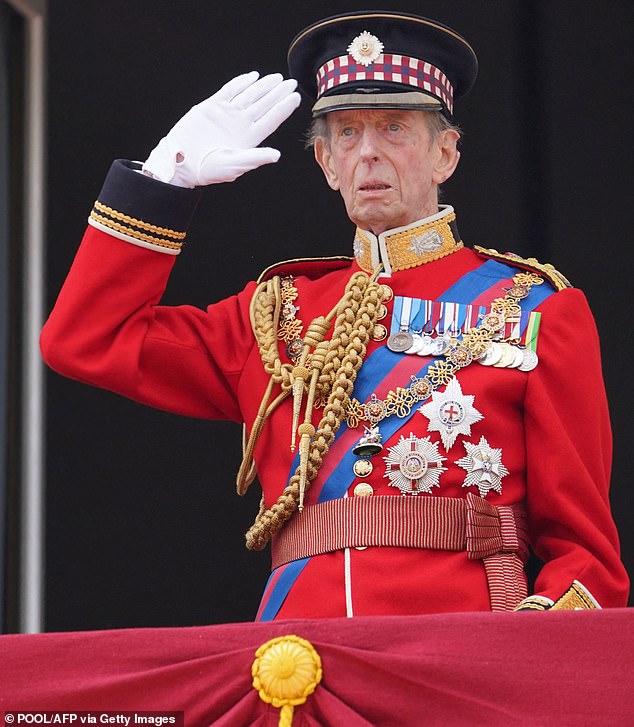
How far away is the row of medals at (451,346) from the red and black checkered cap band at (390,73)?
45cm

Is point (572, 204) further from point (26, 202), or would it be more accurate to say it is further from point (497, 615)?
point (497, 615)

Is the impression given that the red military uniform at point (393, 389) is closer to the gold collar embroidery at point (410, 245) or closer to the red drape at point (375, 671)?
the gold collar embroidery at point (410, 245)

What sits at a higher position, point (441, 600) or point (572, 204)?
point (572, 204)

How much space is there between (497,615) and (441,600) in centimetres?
40

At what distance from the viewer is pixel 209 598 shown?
386cm

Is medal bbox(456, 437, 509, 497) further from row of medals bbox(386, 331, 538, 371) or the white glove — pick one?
the white glove

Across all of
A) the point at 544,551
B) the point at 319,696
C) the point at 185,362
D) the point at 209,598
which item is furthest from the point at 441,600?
the point at 209,598

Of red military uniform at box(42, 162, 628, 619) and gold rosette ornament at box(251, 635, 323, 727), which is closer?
gold rosette ornament at box(251, 635, 323, 727)

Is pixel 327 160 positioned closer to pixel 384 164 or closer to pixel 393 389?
pixel 384 164

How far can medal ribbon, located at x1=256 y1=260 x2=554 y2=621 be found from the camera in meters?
2.88

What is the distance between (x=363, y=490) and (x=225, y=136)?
66 cm

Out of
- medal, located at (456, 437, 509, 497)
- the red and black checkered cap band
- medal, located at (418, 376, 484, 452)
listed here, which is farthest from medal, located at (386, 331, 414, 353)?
the red and black checkered cap band

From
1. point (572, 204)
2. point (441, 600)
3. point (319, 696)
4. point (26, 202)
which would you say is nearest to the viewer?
point (319, 696)

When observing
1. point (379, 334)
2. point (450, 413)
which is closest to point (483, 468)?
point (450, 413)
